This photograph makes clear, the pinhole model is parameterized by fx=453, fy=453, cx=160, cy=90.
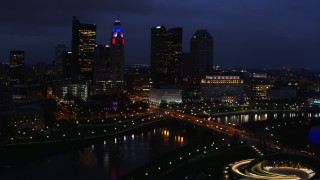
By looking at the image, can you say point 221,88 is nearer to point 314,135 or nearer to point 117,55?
point 117,55

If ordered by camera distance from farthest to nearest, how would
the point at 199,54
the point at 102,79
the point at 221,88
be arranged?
the point at 199,54 < the point at 221,88 < the point at 102,79

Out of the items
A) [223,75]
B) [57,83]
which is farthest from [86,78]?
[223,75]

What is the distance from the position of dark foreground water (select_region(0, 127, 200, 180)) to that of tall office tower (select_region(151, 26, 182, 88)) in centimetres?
3352

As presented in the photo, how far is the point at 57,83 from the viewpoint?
49812mm

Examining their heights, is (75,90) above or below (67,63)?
below

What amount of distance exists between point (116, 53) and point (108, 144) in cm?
2518

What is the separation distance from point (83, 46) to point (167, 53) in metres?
11.1

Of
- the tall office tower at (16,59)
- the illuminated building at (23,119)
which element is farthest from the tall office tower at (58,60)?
the illuminated building at (23,119)

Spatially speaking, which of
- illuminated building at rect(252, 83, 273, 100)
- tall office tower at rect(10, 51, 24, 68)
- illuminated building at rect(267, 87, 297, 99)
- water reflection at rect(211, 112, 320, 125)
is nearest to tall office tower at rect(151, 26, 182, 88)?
illuminated building at rect(252, 83, 273, 100)

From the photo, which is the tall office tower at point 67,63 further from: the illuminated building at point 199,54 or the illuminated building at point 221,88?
the illuminated building at point 221,88

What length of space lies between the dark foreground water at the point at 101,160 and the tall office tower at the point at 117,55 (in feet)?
73.6

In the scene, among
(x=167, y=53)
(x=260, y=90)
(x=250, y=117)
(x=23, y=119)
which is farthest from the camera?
(x=167, y=53)

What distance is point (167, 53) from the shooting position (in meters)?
59.1

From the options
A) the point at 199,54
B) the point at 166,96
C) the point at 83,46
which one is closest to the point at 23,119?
the point at 166,96
